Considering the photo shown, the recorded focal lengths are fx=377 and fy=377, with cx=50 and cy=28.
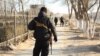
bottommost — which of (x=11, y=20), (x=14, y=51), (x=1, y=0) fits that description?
(x=14, y=51)

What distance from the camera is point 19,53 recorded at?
1878 centimetres

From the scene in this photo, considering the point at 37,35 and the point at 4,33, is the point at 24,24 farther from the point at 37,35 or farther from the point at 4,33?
the point at 37,35

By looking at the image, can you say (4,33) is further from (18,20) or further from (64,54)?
(18,20)

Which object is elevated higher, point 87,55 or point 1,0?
point 1,0

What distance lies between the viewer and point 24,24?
27188mm

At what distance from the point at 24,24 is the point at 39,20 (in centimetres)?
1524

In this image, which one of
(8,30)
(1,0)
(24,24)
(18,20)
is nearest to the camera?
(1,0)

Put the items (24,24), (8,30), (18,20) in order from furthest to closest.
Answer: (24,24) < (18,20) < (8,30)

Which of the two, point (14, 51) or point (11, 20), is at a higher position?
point (11, 20)

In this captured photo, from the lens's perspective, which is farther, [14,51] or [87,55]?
[14,51]

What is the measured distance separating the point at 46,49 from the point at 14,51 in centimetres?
774

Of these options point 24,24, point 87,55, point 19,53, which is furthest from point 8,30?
point 24,24

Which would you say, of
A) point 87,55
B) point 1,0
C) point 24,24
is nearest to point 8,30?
point 1,0

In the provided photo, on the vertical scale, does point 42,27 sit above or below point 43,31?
above
